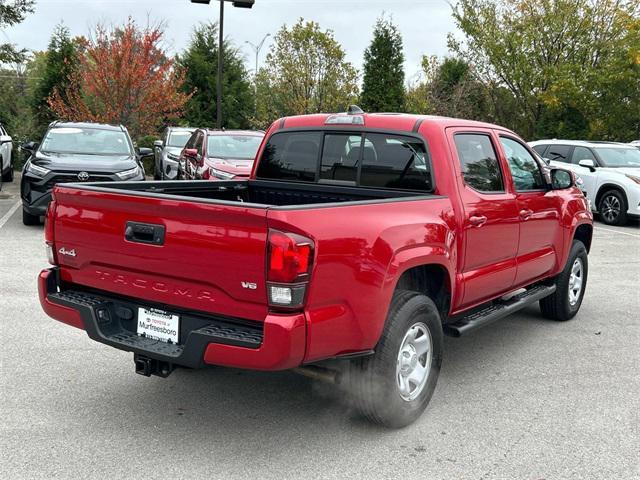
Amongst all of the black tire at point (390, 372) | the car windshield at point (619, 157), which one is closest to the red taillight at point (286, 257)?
the black tire at point (390, 372)

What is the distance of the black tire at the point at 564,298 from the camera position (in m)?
6.31

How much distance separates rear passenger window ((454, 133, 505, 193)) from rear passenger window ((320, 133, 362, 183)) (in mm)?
719

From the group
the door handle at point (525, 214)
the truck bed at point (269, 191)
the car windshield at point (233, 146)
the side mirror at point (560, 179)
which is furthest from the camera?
the car windshield at point (233, 146)

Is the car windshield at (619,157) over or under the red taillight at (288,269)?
over

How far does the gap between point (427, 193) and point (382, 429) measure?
5.15 feet

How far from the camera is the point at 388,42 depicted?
2805 cm

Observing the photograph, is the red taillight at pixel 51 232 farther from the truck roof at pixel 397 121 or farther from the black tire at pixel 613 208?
the black tire at pixel 613 208

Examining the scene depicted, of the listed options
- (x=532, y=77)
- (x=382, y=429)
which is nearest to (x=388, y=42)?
(x=532, y=77)

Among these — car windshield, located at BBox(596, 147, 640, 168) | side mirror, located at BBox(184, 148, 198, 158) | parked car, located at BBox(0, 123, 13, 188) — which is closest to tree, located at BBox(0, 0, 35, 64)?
parked car, located at BBox(0, 123, 13, 188)

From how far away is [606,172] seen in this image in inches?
569

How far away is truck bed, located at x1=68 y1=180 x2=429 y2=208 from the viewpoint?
4738mm

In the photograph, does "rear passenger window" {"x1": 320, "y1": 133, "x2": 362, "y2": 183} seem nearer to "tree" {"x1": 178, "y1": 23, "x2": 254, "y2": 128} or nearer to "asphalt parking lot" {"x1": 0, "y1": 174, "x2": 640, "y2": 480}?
"asphalt parking lot" {"x1": 0, "y1": 174, "x2": 640, "y2": 480}

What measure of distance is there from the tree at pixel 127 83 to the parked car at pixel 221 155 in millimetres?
11167

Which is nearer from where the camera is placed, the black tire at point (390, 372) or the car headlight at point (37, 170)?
the black tire at point (390, 372)
